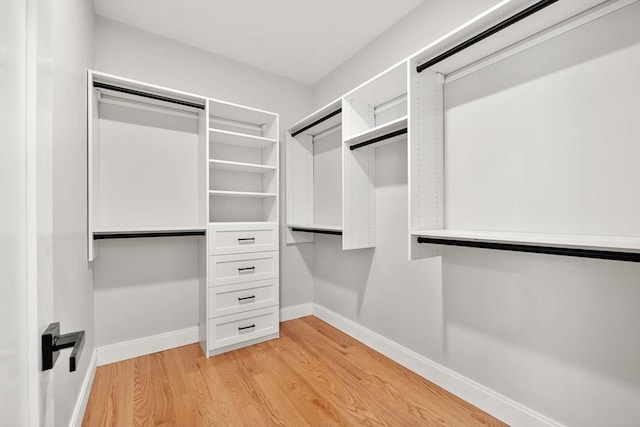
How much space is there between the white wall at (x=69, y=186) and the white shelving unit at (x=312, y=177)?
1.70 meters

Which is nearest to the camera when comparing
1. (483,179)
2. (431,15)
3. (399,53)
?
(483,179)

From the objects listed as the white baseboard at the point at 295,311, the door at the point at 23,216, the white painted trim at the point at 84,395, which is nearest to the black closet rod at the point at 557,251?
the door at the point at 23,216

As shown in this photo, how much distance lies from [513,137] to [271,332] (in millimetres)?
2362

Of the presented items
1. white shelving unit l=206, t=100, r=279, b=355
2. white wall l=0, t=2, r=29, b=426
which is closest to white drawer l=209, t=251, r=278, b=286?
white shelving unit l=206, t=100, r=279, b=355

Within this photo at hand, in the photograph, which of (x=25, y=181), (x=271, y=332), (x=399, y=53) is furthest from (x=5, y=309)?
(x=399, y=53)

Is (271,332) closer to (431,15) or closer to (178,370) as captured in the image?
(178,370)

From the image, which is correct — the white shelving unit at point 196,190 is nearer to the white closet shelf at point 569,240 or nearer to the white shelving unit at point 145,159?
the white shelving unit at point 145,159

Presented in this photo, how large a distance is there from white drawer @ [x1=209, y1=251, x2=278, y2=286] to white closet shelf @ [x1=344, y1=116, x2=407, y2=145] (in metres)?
1.23

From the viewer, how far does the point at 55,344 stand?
1.89ft

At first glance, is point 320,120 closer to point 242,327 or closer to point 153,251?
point 153,251

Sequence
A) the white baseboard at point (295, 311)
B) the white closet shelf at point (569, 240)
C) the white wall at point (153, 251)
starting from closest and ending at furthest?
the white closet shelf at point (569, 240) < the white wall at point (153, 251) < the white baseboard at point (295, 311)

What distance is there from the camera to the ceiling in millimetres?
2152

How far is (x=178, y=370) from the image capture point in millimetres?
2158

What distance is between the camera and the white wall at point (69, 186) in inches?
47.9
